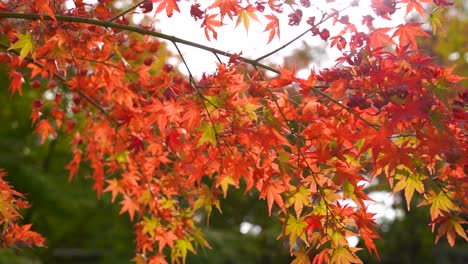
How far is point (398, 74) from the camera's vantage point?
170 cm

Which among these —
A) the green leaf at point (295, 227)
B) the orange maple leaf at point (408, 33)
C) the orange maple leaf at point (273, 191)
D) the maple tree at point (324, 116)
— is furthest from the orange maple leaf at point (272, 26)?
the green leaf at point (295, 227)

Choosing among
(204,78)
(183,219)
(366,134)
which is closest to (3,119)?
(183,219)

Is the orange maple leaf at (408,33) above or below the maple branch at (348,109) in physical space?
above

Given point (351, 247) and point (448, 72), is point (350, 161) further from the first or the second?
point (448, 72)

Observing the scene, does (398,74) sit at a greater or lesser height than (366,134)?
greater

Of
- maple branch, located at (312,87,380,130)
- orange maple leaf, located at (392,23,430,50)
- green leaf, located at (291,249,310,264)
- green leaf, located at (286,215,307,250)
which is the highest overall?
orange maple leaf, located at (392,23,430,50)

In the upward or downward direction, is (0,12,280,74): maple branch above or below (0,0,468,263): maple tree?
above

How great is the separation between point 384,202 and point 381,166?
853cm

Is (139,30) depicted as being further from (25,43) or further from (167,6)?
(25,43)

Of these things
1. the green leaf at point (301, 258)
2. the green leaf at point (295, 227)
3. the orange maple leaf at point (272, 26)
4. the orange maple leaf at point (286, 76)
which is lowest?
the green leaf at point (301, 258)

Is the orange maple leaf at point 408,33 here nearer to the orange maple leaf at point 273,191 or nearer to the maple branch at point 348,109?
the maple branch at point 348,109

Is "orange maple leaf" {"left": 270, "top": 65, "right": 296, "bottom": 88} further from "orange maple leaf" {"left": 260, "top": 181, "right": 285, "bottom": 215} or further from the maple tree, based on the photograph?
"orange maple leaf" {"left": 260, "top": 181, "right": 285, "bottom": 215}

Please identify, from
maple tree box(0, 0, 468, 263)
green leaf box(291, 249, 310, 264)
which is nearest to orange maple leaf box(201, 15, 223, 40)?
maple tree box(0, 0, 468, 263)

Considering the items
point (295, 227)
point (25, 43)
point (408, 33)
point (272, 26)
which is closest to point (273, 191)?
point (295, 227)
